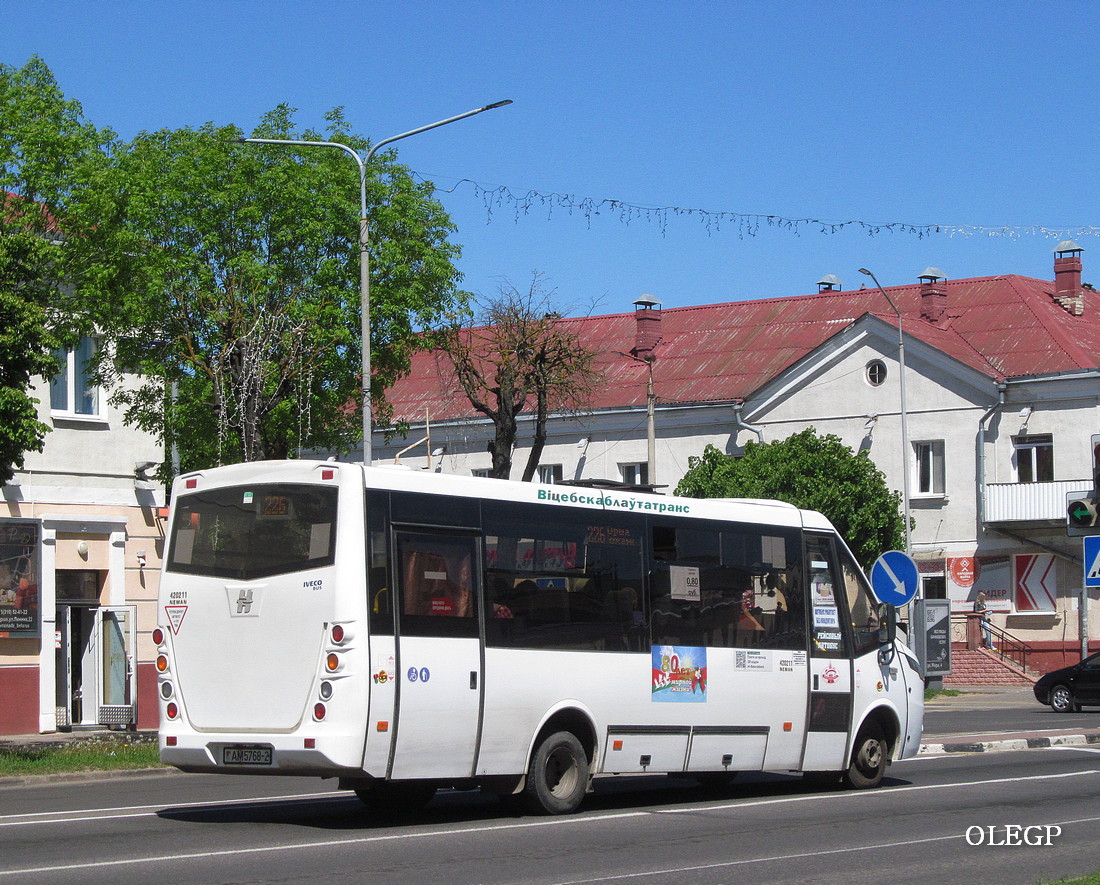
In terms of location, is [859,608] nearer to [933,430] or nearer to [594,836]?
[594,836]

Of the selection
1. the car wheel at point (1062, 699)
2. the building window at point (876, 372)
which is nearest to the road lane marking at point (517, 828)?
the car wheel at point (1062, 699)

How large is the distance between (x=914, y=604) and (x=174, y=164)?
16367mm

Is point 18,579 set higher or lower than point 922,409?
lower

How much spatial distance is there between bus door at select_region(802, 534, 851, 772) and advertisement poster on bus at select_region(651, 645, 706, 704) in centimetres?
161

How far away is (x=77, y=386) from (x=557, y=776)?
723 inches

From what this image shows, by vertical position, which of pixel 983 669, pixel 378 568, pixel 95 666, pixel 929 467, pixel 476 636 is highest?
pixel 929 467

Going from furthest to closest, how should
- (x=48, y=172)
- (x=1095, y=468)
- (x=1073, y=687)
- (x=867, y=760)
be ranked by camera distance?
(x=1073, y=687)
(x=48, y=172)
(x=1095, y=468)
(x=867, y=760)

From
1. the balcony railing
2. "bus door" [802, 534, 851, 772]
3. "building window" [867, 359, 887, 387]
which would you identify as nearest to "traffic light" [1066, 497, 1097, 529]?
"bus door" [802, 534, 851, 772]

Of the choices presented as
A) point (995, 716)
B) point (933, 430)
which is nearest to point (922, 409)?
point (933, 430)

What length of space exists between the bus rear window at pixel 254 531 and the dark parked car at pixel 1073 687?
25.1 m

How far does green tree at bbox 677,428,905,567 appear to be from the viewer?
4722cm

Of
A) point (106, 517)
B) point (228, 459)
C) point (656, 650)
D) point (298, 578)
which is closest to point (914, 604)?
point (228, 459)

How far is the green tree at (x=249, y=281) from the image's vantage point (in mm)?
27578

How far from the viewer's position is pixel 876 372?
5172 cm
